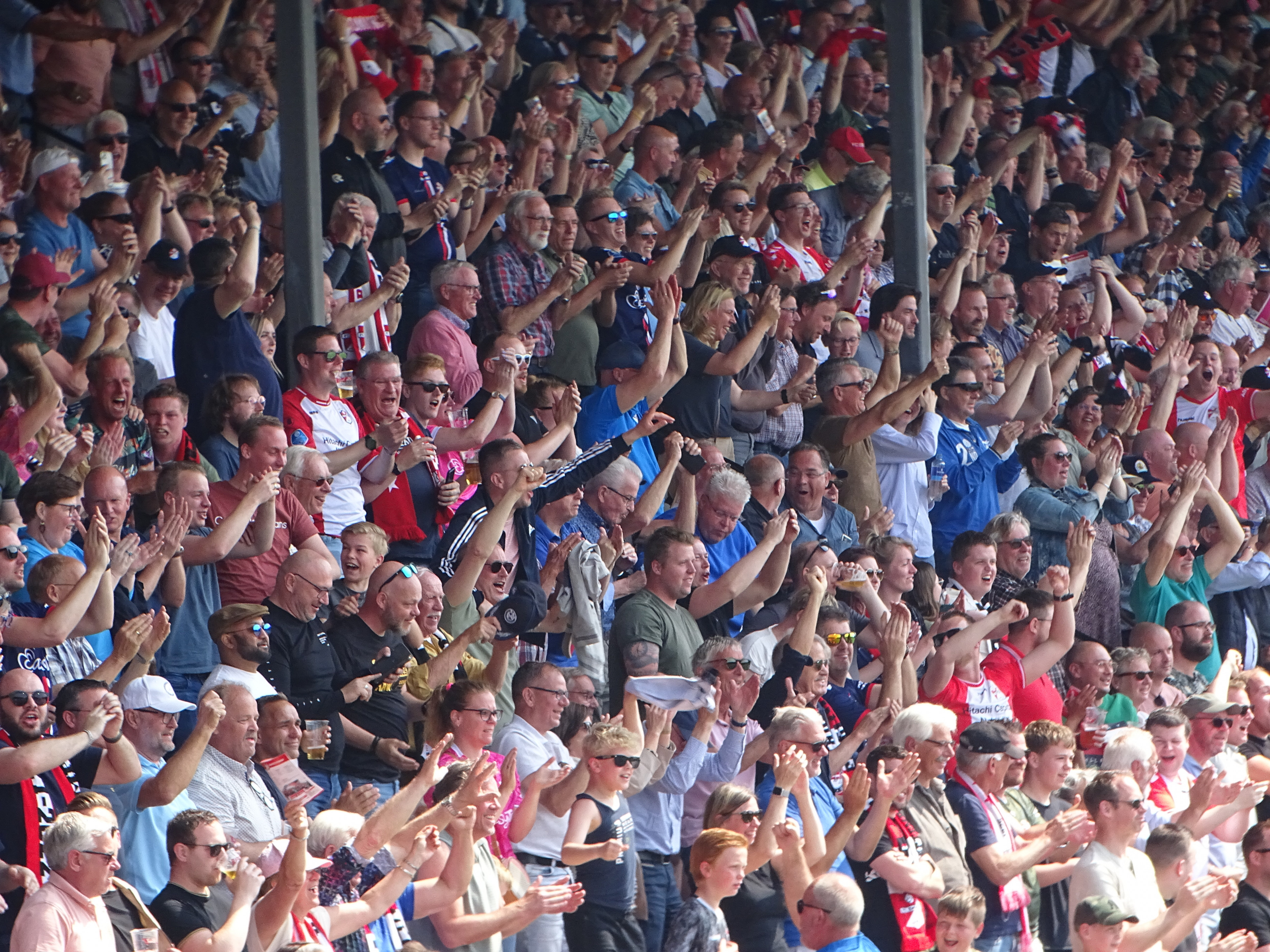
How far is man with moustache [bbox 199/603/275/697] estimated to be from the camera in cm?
721

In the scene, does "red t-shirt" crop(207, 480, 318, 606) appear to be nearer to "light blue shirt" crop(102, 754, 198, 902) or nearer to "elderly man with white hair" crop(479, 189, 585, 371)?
"light blue shirt" crop(102, 754, 198, 902)

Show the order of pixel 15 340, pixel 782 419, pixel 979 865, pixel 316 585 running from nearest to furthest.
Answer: pixel 316 585 → pixel 15 340 → pixel 979 865 → pixel 782 419

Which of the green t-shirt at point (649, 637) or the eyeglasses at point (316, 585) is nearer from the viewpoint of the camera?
the eyeglasses at point (316, 585)

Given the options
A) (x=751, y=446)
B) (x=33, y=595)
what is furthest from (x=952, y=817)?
(x=33, y=595)

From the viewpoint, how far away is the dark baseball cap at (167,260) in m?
8.84

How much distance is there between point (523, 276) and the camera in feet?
34.4

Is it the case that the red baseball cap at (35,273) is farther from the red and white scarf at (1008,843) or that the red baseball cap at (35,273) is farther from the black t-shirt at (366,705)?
the red and white scarf at (1008,843)

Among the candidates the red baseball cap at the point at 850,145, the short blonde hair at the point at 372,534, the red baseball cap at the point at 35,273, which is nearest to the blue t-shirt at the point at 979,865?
the short blonde hair at the point at 372,534

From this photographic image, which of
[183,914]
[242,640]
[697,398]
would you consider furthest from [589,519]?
[183,914]

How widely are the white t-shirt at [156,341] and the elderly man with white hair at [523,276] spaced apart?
161cm

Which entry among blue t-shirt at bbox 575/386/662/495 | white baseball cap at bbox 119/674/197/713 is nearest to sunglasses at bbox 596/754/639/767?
white baseball cap at bbox 119/674/197/713

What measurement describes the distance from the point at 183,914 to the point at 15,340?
8.33 feet

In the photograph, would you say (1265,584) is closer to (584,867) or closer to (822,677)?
(822,677)

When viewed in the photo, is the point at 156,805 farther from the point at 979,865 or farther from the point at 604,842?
the point at 979,865
